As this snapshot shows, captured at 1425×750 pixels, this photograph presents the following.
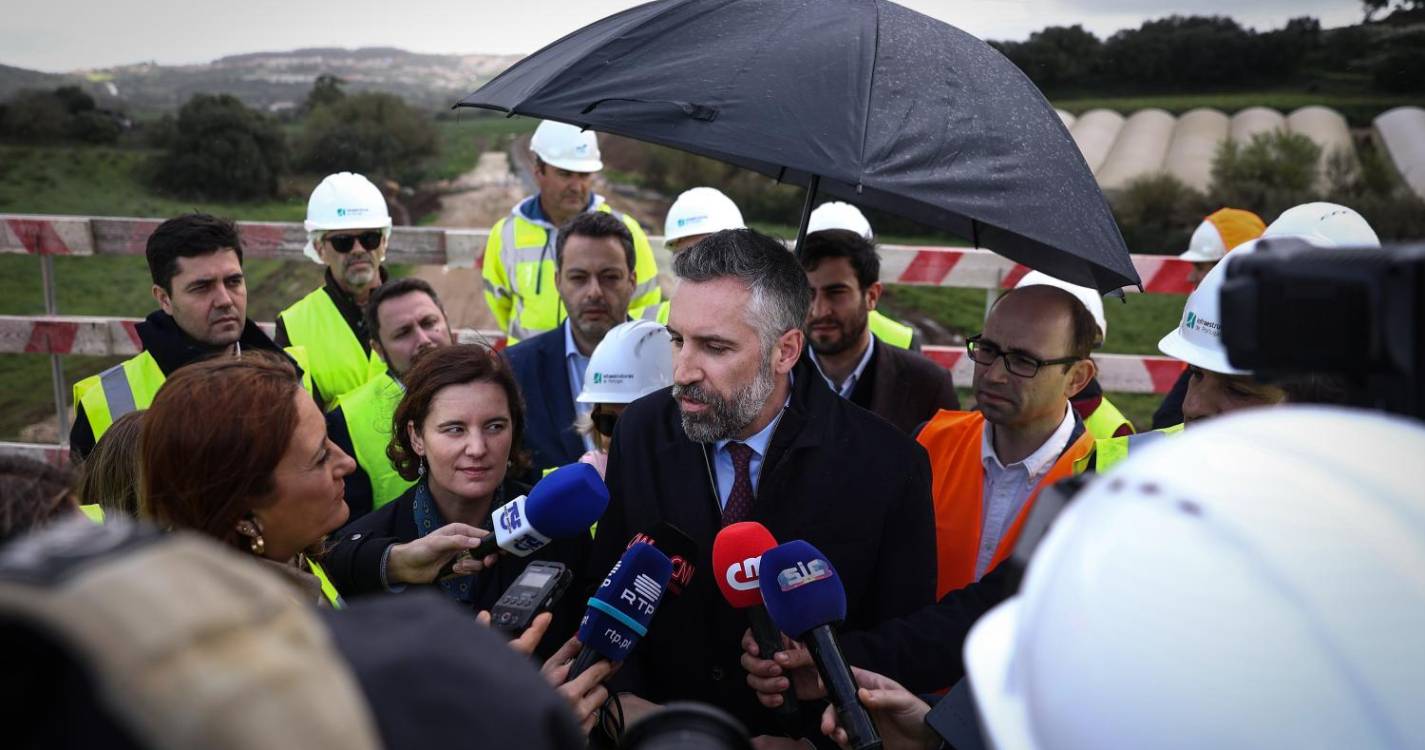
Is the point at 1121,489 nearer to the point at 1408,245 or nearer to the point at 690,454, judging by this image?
the point at 1408,245

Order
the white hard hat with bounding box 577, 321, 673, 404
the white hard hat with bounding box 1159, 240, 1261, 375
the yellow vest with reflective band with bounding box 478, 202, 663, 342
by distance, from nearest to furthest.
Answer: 1. the white hard hat with bounding box 1159, 240, 1261, 375
2. the white hard hat with bounding box 577, 321, 673, 404
3. the yellow vest with reflective band with bounding box 478, 202, 663, 342

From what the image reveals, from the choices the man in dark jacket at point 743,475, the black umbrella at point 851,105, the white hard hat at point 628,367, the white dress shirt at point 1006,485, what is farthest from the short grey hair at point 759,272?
the white dress shirt at point 1006,485

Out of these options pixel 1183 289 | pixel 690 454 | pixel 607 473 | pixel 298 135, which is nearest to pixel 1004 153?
pixel 690 454

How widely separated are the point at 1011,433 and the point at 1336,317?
2275 millimetres

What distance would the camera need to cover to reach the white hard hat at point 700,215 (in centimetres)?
625

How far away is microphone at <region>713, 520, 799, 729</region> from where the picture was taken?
2.42 meters

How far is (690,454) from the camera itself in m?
3.01

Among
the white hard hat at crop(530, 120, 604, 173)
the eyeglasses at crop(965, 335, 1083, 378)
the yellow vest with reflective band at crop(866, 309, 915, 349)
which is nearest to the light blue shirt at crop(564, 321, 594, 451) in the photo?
the eyeglasses at crop(965, 335, 1083, 378)

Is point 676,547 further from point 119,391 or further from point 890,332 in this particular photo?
point 890,332

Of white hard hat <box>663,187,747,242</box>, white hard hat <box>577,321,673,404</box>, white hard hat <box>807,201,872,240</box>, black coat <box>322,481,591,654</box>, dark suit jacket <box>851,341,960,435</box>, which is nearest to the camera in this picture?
black coat <box>322,481,591,654</box>

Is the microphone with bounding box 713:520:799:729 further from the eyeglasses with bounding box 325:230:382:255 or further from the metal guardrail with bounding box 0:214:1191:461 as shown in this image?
the metal guardrail with bounding box 0:214:1191:461

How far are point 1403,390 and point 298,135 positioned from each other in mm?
23147

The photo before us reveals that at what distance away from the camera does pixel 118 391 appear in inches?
173

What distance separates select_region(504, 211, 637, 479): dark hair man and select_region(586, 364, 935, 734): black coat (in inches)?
48.6
